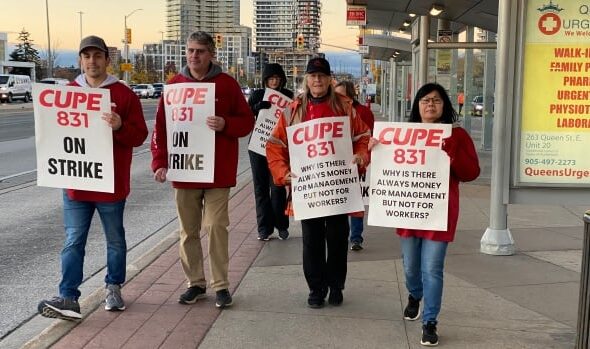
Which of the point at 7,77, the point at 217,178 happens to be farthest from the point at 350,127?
the point at 7,77

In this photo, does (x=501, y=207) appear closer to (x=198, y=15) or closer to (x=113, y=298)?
(x=113, y=298)

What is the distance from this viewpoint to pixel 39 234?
7840 mm

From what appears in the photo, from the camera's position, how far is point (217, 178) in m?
4.95

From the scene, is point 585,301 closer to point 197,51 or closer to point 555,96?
point 197,51

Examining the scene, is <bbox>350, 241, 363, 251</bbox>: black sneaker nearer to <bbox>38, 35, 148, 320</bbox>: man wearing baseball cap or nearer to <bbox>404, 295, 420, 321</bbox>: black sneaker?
<bbox>404, 295, 420, 321</bbox>: black sneaker

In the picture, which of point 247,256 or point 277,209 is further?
point 277,209

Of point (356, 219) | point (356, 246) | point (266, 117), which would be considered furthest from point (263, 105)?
point (356, 246)

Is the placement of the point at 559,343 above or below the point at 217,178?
below

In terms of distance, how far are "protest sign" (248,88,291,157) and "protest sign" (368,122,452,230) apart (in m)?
2.88

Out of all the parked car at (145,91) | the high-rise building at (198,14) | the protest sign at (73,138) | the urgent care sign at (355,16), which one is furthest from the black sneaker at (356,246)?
the high-rise building at (198,14)

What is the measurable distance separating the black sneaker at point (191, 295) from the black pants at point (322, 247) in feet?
2.91

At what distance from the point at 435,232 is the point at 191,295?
200 centimetres

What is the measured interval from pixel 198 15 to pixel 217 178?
231ft

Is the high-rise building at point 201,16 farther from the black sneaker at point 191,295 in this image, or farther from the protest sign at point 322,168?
the protest sign at point 322,168
